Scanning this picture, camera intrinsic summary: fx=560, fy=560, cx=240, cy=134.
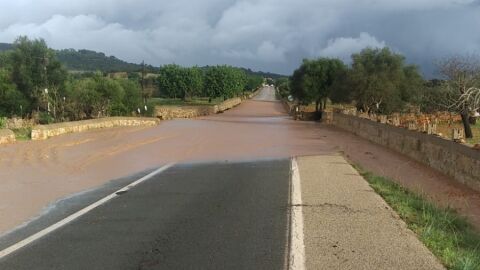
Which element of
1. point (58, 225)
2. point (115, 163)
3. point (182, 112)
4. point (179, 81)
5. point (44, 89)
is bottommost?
point (182, 112)

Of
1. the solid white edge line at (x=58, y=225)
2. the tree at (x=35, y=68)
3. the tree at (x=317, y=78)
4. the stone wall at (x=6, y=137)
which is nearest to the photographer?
the solid white edge line at (x=58, y=225)

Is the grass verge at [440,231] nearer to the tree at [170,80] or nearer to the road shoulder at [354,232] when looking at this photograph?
the road shoulder at [354,232]

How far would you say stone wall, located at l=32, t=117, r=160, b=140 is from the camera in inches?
944

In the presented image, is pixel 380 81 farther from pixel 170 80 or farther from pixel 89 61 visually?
pixel 89 61

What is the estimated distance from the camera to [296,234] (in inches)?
294

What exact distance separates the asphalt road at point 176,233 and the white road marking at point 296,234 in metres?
0.10

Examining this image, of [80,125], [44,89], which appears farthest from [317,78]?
[80,125]

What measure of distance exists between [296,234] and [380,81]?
43.8 metres

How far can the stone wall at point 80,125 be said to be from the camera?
2397 centimetres

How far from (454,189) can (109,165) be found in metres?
9.89

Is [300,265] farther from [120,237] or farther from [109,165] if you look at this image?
[109,165]

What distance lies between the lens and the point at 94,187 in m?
12.4

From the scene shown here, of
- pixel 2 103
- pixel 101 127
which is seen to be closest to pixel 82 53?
pixel 2 103

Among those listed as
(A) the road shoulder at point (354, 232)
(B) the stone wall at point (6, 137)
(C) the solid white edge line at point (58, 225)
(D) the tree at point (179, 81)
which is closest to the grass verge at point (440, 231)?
(A) the road shoulder at point (354, 232)
